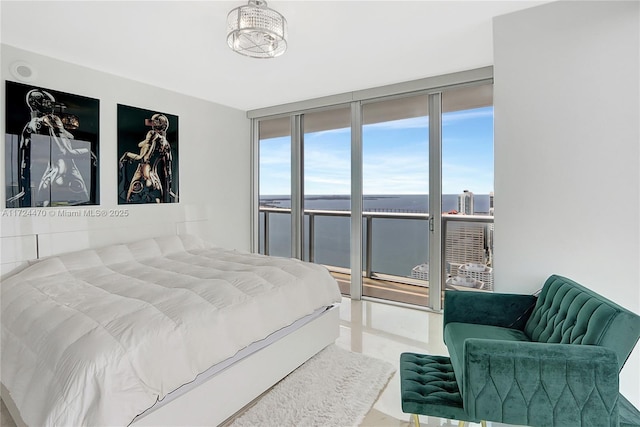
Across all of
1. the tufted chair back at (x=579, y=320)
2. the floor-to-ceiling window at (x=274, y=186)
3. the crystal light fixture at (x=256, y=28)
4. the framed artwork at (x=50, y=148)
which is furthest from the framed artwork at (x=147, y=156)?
the tufted chair back at (x=579, y=320)

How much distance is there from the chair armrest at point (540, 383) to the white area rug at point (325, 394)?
0.80 metres

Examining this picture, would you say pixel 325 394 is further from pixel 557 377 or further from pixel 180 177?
pixel 180 177

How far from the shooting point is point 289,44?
9.07 feet

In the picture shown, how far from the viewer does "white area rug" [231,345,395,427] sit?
1914 mm

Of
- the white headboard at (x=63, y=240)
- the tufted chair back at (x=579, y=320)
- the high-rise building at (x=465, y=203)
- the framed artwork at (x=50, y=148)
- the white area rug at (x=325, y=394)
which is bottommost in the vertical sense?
the white area rug at (x=325, y=394)

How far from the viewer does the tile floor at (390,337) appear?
197cm

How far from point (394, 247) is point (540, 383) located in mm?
2807

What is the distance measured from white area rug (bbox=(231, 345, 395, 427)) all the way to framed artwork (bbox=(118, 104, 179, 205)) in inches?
106

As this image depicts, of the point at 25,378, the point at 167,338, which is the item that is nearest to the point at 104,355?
the point at 167,338

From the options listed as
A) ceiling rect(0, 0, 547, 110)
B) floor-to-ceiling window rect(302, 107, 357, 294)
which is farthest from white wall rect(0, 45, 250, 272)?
floor-to-ceiling window rect(302, 107, 357, 294)

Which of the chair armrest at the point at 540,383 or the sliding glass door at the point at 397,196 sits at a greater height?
the sliding glass door at the point at 397,196

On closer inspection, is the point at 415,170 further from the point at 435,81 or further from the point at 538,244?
the point at 538,244

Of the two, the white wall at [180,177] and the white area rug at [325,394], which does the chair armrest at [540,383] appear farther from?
the white wall at [180,177]

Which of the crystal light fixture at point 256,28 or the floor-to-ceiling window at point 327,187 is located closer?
the crystal light fixture at point 256,28
